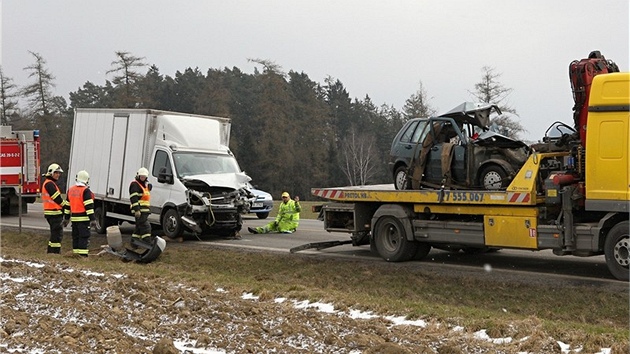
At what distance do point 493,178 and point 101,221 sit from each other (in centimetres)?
1067

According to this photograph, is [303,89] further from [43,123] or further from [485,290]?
[485,290]

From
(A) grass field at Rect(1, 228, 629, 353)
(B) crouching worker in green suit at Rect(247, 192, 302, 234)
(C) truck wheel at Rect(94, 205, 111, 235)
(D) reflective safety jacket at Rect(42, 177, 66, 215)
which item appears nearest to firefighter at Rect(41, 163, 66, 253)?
(D) reflective safety jacket at Rect(42, 177, 66, 215)

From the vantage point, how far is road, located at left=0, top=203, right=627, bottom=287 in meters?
11.9

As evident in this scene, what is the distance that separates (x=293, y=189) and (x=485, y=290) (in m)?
52.7

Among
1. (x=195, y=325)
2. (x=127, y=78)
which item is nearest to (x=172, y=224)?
(x=195, y=325)

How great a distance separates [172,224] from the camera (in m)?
17.0

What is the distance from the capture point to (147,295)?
9258mm

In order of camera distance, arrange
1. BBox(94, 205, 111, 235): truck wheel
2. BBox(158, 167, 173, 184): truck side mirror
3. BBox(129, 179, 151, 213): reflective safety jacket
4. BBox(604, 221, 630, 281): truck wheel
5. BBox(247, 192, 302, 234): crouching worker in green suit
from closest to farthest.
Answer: BBox(604, 221, 630, 281): truck wheel, BBox(129, 179, 151, 213): reflective safety jacket, BBox(158, 167, 173, 184): truck side mirror, BBox(94, 205, 111, 235): truck wheel, BBox(247, 192, 302, 234): crouching worker in green suit

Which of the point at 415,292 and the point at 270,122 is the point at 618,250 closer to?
the point at 415,292

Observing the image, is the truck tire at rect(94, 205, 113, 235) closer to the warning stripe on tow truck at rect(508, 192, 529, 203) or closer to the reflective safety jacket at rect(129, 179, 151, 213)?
the reflective safety jacket at rect(129, 179, 151, 213)

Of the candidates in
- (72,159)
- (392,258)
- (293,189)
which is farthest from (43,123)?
(392,258)

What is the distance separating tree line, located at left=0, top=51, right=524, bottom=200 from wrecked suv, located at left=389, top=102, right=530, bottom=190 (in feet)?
132

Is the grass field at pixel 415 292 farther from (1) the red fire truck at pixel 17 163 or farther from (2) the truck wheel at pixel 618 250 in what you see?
(1) the red fire truck at pixel 17 163

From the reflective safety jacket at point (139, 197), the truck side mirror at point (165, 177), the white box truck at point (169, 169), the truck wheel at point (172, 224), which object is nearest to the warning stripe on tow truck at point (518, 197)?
the reflective safety jacket at point (139, 197)
